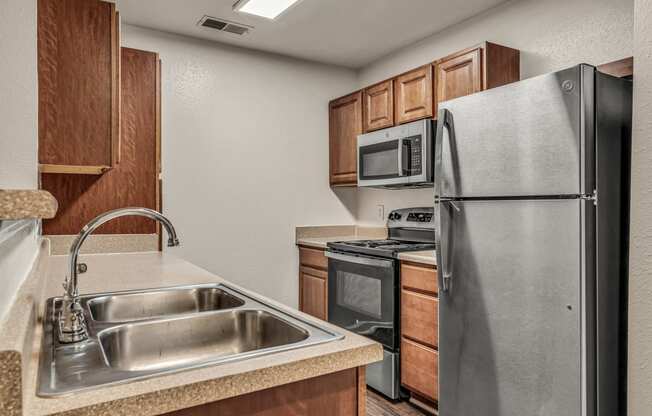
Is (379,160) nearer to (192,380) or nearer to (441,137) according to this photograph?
(441,137)

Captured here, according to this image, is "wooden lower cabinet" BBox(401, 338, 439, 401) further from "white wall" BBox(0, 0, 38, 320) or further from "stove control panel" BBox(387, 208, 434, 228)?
"white wall" BBox(0, 0, 38, 320)

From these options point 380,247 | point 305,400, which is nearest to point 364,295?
point 380,247

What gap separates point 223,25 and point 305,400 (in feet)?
9.35

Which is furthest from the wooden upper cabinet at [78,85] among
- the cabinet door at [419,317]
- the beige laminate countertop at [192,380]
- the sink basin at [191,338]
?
the cabinet door at [419,317]

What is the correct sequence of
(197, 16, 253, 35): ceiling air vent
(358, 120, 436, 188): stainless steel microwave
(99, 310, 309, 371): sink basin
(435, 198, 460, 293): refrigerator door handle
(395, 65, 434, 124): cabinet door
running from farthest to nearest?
(197, 16, 253, 35): ceiling air vent < (395, 65, 434, 124): cabinet door < (358, 120, 436, 188): stainless steel microwave < (435, 198, 460, 293): refrigerator door handle < (99, 310, 309, 371): sink basin

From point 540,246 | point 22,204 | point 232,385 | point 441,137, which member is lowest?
point 232,385

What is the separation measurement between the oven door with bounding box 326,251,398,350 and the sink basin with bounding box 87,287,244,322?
52.1 inches

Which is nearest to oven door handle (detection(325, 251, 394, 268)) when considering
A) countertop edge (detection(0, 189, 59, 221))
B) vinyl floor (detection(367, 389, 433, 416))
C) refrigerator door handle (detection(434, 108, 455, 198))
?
refrigerator door handle (detection(434, 108, 455, 198))

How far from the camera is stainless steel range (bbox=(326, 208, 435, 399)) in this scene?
8.75ft

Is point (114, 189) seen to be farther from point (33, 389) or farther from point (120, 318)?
point (33, 389)

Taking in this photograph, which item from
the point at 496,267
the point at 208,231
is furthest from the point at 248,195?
the point at 496,267

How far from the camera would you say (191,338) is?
122cm

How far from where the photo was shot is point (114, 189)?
2611mm

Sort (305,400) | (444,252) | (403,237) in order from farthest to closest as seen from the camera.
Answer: (403,237)
(444,252)
(305,400)
